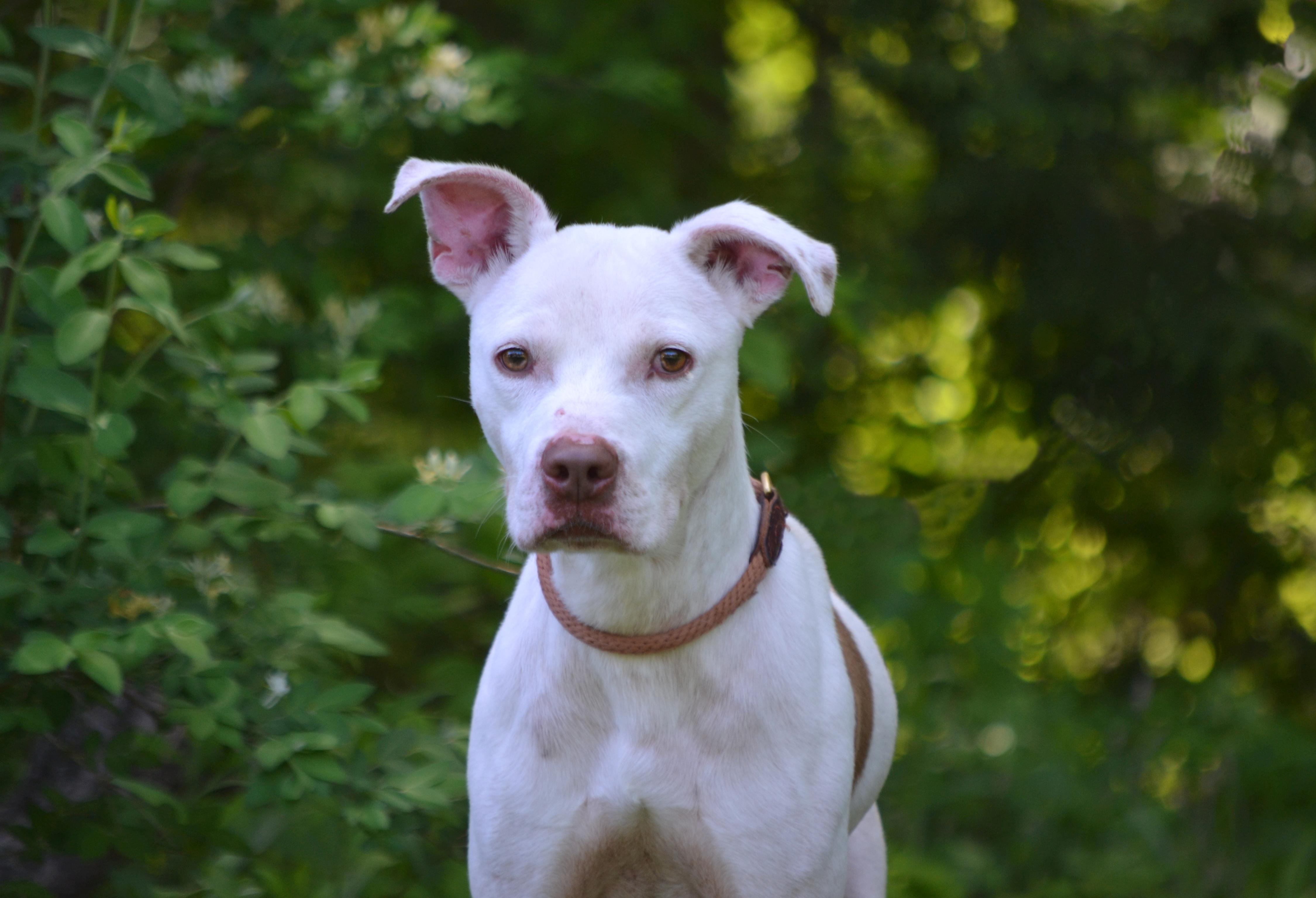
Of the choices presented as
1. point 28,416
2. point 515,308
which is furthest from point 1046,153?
point 28,416

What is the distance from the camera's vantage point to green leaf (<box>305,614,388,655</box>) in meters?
2.73

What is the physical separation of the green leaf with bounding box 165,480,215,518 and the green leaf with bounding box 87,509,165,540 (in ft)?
0.18

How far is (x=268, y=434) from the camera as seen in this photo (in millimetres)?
2553

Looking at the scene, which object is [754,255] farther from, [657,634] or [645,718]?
[645,718]

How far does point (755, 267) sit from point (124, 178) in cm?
130

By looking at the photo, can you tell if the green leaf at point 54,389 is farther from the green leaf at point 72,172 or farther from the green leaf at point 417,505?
the green leaf at point 417,505

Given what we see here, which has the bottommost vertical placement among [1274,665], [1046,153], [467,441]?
[1274,665]

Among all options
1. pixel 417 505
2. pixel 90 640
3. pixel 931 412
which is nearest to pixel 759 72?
pixel 931 412

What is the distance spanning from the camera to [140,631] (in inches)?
94.7

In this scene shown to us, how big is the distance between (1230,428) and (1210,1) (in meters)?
1.89

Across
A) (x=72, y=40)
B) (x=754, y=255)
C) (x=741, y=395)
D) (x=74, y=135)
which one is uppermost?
(x=72, y=40)

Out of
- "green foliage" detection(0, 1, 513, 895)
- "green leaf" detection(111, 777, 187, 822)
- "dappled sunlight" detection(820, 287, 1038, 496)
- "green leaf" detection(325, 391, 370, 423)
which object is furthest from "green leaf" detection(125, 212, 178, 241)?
"dappled sunlight" detection(820, 287, 1038, 496)

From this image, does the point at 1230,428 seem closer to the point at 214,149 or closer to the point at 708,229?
the point at 708,229

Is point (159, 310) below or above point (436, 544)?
above
